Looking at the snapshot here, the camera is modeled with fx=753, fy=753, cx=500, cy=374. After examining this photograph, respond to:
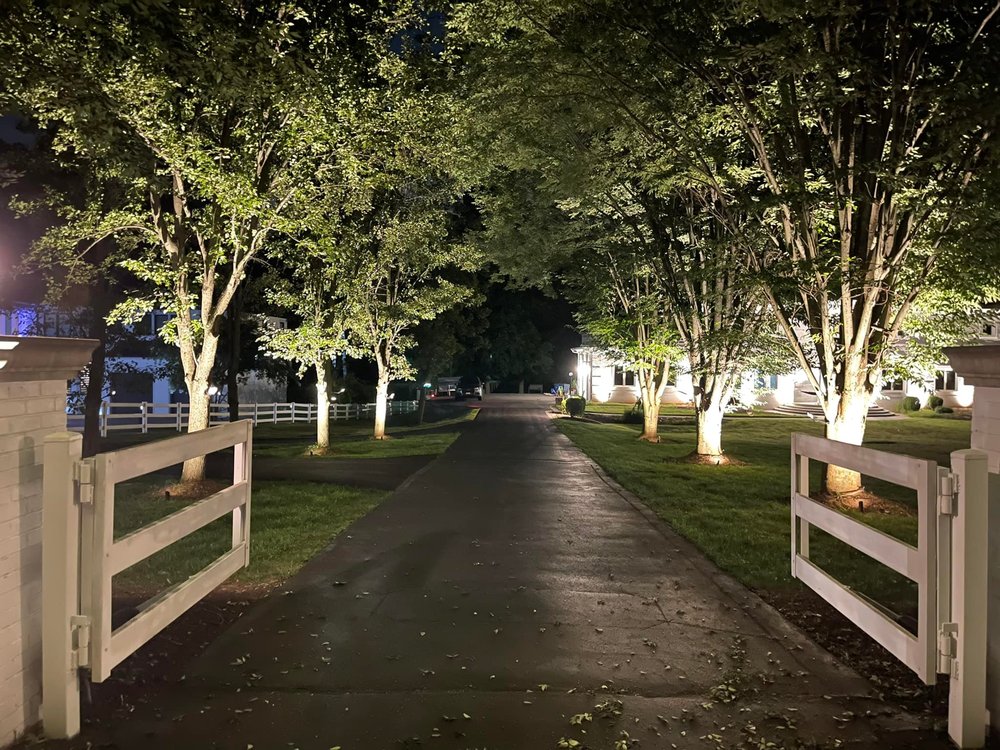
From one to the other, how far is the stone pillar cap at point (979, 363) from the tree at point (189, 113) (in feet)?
21.5

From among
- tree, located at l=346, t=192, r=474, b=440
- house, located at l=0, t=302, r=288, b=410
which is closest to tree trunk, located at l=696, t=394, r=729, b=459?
tree, located at l=346, t=192, r=474, b=440

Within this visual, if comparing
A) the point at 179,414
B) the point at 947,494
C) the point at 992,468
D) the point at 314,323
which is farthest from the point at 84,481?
the point at 179,414

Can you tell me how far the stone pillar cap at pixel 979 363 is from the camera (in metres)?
3.76

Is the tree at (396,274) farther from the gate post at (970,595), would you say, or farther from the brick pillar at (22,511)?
the gate post at (970,595)

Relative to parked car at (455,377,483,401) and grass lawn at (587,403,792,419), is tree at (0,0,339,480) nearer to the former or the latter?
grass lawn at (587,403,792,419)

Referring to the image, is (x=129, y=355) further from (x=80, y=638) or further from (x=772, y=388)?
(x=772, y=388)

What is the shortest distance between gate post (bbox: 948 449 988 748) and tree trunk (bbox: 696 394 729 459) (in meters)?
14.5

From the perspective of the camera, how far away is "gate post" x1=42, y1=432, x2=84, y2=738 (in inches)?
145

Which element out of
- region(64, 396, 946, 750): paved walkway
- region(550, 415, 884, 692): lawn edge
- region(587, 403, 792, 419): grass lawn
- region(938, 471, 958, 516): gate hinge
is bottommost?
region(587, 403, 792, 419): grass lawn

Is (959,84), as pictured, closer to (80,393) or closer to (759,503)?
(759,503)

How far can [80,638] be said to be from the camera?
149 inches

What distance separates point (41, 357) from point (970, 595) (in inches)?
186

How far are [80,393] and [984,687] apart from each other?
92.7 feet

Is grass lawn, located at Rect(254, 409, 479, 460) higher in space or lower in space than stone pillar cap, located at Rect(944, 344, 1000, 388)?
lower
